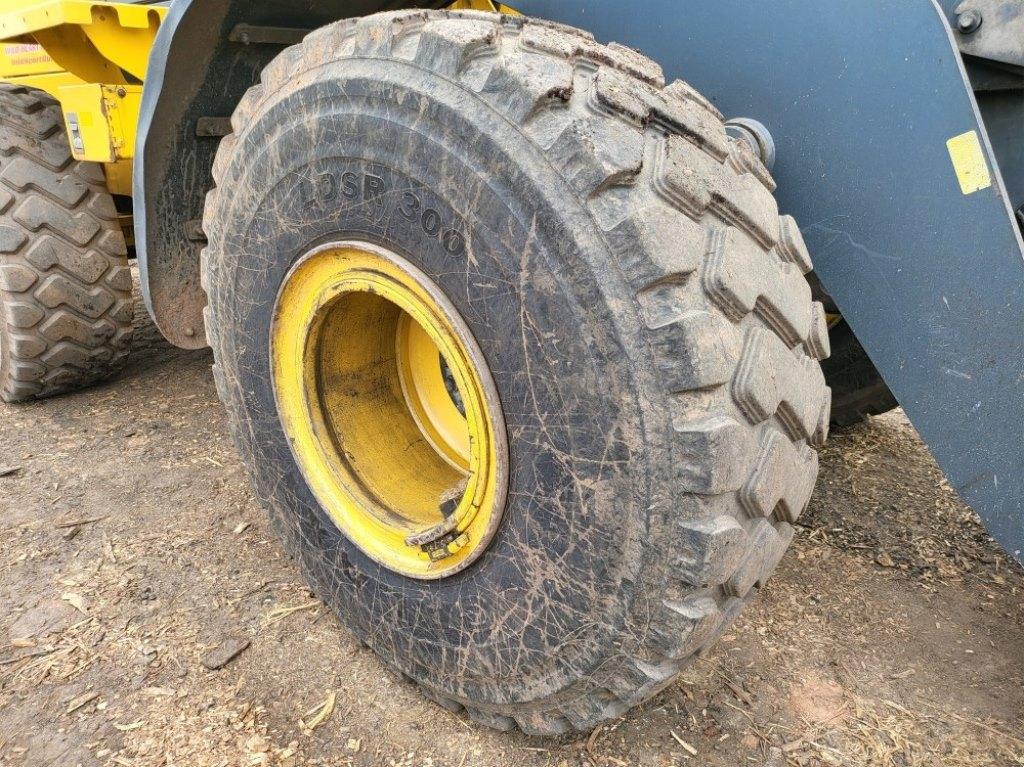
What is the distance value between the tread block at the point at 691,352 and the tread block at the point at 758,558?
0.31 metres

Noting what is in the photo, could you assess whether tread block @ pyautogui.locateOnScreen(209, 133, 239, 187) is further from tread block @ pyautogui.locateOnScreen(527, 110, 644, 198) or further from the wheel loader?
tread block @ pyautogui.locateOnScreen(527, 110, 644, 198)

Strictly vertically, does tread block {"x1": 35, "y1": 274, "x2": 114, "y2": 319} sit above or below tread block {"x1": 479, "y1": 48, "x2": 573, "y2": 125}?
below

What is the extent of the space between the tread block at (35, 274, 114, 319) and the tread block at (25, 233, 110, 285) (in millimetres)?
41

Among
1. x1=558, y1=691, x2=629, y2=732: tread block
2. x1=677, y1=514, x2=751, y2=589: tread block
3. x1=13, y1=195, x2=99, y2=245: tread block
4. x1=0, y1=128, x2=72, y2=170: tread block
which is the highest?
x1=677, y1=514, x2=751, y2=589: tread block

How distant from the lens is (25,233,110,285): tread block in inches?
122

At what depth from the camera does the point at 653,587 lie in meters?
1.29

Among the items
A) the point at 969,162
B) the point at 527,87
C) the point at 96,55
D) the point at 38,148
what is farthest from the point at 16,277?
the point at 969,162

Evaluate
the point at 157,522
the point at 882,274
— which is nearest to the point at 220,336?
the point at 157,522

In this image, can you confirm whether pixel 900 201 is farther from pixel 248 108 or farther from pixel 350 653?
pixel 350 653

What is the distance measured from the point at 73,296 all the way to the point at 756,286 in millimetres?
2981

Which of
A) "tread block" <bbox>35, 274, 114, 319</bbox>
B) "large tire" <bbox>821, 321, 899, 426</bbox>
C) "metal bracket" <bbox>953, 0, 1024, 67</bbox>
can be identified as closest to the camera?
"metal bracket" <bbox>953, 0, 1024, 67</bbox>

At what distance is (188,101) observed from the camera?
6.98 ft

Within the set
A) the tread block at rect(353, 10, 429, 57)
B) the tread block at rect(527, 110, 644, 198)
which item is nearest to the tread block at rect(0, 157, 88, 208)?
the tread block at rect(353, 10, 429, 57)

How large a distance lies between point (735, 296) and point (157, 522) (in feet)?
7.19
